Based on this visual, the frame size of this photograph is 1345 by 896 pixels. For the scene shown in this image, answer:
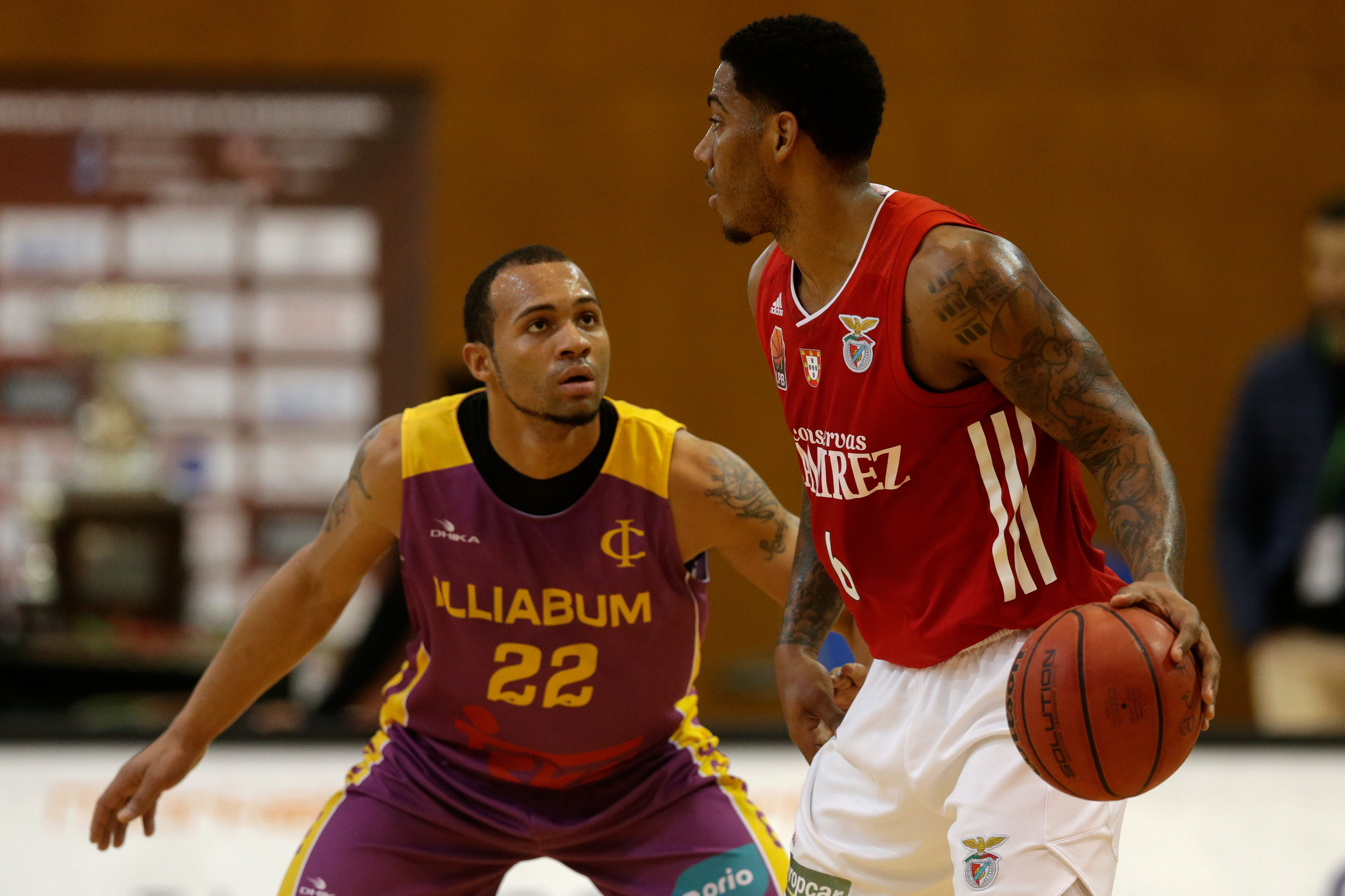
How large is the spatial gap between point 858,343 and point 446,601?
3.97ft

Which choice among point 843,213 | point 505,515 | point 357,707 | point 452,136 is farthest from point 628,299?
point 843,213

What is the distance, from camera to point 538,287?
10.1ft

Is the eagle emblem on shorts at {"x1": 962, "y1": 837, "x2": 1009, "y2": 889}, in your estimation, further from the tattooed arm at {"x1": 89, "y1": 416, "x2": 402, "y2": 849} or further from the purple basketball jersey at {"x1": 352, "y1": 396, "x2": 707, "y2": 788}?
the tattooed arm at {"x1": 89, "y1": 416, "x2": 402, "y2": 849}

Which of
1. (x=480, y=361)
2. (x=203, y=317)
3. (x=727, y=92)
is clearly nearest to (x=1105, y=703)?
(x=727, y=92)

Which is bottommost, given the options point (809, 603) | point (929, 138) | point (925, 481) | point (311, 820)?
point (311, 820)

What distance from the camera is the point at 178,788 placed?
436cm

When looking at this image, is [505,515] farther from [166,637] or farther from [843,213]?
Result: [166,637]

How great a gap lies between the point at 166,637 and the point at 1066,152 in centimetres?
520

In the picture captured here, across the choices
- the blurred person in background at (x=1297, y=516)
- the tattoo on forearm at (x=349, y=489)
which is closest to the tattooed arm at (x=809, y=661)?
the tattoo on forearm at (x=349, y=489)

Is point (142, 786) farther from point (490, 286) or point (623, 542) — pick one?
point (490, 286)

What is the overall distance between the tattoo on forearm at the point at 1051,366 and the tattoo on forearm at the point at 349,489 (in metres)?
1.45

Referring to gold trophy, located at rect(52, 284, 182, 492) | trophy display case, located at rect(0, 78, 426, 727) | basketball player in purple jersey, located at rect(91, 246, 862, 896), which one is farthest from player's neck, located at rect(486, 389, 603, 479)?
gold trophy, located at rect(52, 284, 182, 492)

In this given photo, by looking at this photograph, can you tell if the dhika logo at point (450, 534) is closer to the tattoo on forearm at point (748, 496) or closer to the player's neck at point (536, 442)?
the player's neck at point (536, 442)

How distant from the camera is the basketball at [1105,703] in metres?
1.98
